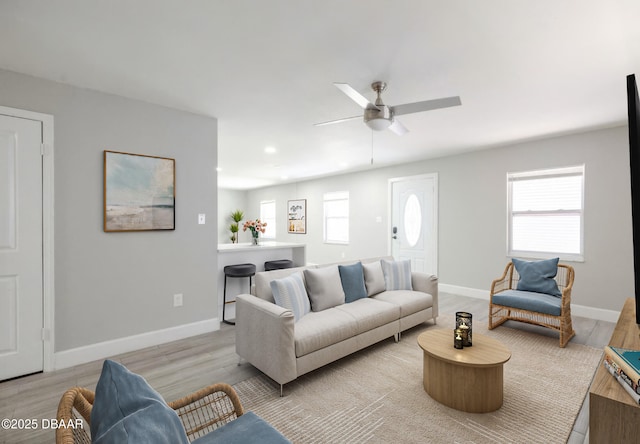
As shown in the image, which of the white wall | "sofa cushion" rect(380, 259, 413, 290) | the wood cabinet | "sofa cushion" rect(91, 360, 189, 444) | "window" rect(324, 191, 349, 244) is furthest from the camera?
the white wall

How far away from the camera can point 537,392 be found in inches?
91.0

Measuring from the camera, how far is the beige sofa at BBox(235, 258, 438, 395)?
2.30 metres

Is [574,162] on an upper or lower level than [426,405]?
upper

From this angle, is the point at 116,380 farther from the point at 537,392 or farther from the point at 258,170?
the point at 258,170

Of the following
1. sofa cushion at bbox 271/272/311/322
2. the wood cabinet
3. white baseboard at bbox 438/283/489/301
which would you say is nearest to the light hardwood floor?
sofa cushion at bbox 271/272/311/322

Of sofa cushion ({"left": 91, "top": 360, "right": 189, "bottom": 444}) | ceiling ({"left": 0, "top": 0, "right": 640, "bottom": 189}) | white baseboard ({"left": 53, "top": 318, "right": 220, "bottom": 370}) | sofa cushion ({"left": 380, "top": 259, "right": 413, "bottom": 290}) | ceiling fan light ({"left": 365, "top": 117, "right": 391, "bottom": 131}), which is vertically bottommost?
white baseboard ({"left": 53, "top": 318, "right": 220, "bottom": 370})

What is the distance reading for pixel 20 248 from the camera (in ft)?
8.42

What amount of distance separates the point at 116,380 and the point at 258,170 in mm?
6511

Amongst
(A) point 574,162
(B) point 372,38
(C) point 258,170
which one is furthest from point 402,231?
(B) point 372,38

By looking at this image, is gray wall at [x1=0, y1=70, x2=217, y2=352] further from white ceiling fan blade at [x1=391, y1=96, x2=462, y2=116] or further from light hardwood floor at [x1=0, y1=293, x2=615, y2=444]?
white ceiling fan blade at [x1=391, y1=96, x2=462, y2=116]

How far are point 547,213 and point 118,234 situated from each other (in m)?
5.67

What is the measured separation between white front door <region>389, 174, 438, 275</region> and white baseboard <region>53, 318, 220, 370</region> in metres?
4.08

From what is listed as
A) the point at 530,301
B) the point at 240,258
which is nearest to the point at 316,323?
the point at 240,258

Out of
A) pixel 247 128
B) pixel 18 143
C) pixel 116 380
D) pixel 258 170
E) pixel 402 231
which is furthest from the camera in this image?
pixel 258 170
